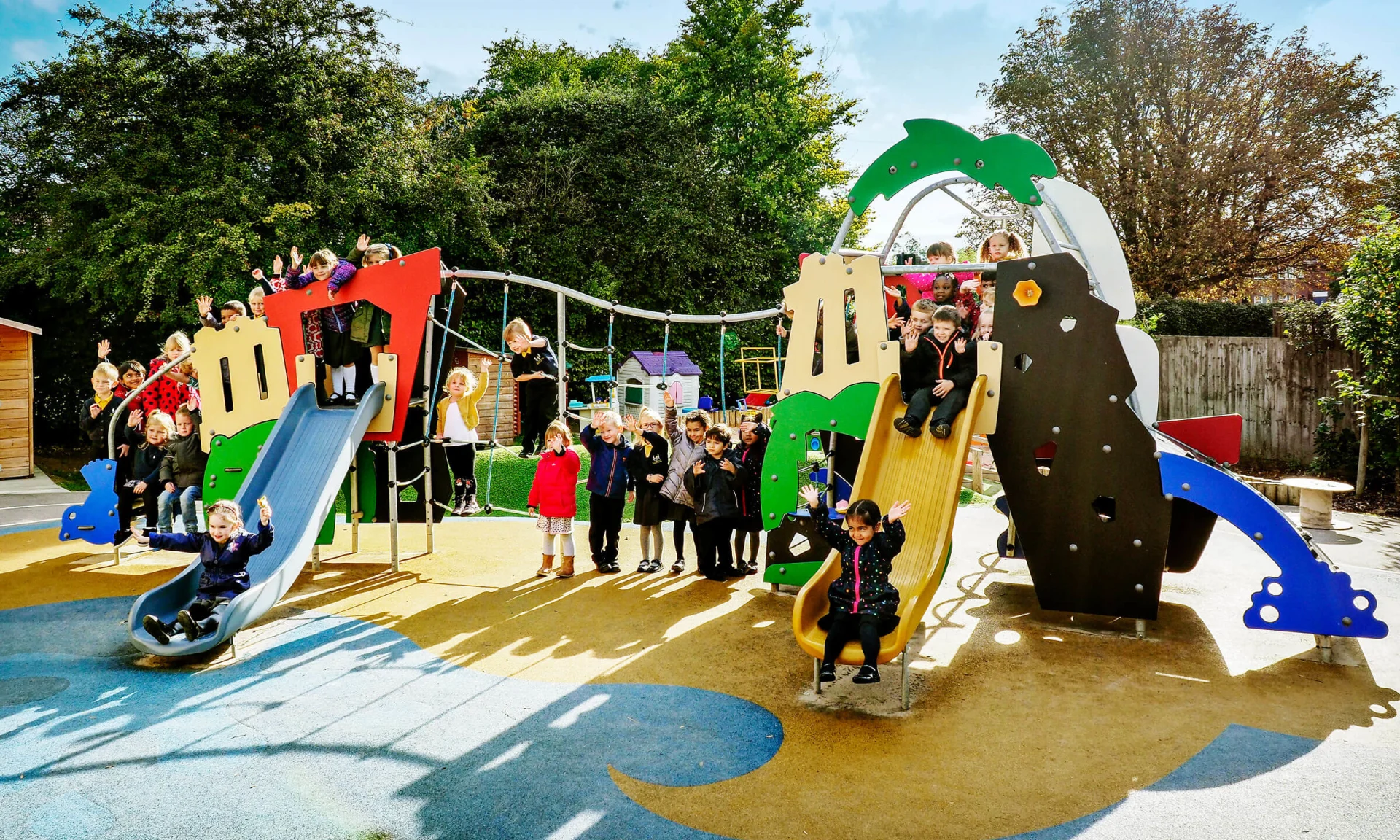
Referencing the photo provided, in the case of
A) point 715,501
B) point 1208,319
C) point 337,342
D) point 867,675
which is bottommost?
point 867,675

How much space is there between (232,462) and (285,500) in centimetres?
134

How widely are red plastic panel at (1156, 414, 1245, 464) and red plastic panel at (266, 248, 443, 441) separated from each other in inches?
253

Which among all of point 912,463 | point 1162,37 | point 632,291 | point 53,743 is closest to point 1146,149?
point 1162,37

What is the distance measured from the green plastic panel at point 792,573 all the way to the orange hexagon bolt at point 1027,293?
2.56m

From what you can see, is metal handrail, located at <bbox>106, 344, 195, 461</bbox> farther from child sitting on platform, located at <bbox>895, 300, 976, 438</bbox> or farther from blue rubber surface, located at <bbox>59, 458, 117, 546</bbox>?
child sitting on platform, located at <bbox>895, 300, 976, 438</bbox>

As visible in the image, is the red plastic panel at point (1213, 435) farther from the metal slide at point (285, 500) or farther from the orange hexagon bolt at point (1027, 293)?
the metal slide at point (285, 500)

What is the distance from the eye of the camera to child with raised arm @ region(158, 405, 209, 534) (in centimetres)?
791

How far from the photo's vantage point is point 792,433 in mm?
6941

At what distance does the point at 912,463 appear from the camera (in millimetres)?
6105

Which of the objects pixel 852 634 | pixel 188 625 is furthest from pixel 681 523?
pixel 188 625

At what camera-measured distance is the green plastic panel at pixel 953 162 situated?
20.5 ft

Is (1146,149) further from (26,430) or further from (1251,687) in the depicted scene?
(26,430)

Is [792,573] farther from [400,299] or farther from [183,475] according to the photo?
[183,475]

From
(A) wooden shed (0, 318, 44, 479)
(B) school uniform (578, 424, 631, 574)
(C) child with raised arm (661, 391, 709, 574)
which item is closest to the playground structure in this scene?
(B) school uniform (578, 424, 631, 574)
